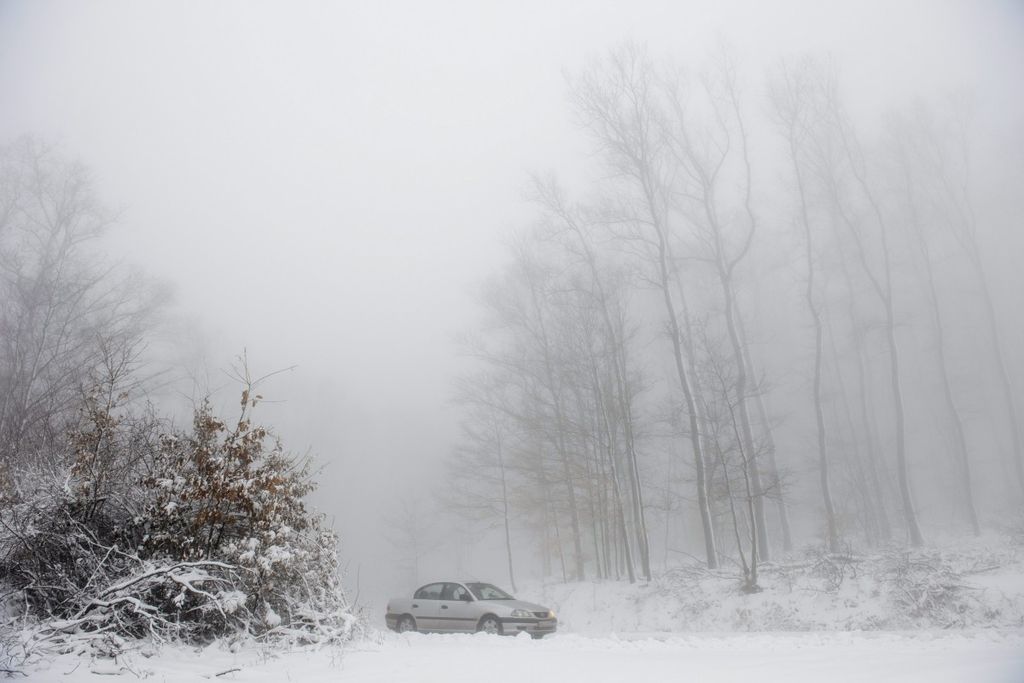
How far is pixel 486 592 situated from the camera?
1262 cm

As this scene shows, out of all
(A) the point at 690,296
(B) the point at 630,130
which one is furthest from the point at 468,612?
(A) the point at 690,296

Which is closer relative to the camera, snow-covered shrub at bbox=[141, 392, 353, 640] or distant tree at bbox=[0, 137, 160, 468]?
snow-covered shrub at bbox=[141, 392, 353, 640]

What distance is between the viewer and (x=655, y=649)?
7.88 meters

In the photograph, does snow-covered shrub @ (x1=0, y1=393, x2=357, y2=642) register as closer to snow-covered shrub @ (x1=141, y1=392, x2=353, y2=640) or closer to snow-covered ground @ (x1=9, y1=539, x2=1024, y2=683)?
snow-covered shrub @ (x1=141, y1=392, x2=353, y2=640)

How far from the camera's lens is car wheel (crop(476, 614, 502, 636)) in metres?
11.5

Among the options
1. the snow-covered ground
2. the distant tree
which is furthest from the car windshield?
the distant tree

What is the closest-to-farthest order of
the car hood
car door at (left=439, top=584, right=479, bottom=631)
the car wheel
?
1. the car wheel
2. the car hood
3. car door at (left=439, top=584, right=479, bottom=631)

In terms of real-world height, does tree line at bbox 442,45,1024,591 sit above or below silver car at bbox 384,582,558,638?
above

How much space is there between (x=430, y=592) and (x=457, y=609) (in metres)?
1.20

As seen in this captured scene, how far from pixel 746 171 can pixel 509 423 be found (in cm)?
1332

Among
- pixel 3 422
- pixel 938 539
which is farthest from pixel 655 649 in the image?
pixel 938 539

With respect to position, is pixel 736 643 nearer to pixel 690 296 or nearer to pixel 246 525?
pixel 246 525

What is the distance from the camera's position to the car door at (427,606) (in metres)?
12.7

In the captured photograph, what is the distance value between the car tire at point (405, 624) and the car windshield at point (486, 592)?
192 centimetres
